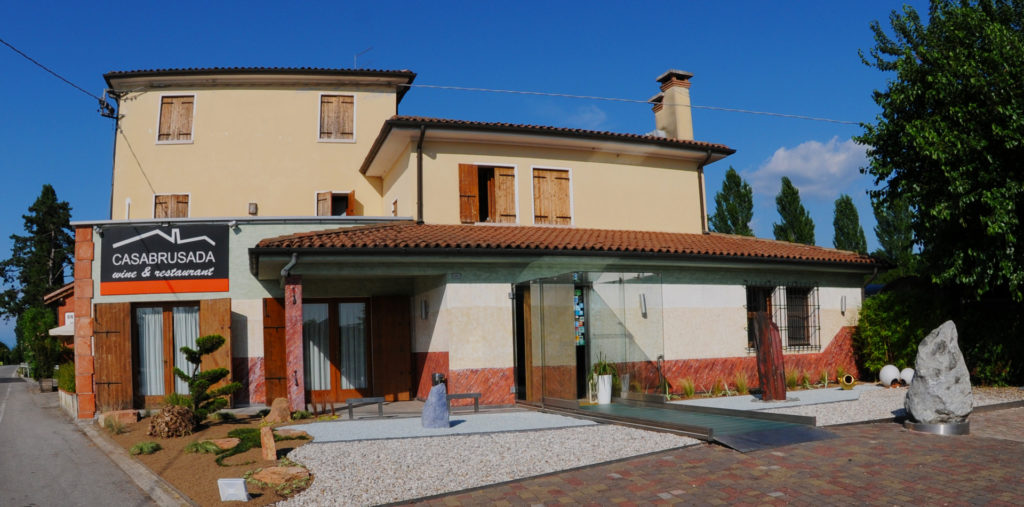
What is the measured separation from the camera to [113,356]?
13.9 meters

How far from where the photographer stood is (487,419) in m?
11.4

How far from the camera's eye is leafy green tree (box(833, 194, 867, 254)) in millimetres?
37062

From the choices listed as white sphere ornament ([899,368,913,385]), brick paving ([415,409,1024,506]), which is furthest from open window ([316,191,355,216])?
white sphere ornament ([899,368,913,385])

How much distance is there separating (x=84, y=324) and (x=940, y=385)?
15.0 meters

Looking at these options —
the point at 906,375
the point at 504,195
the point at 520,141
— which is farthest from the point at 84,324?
the point at 906,375

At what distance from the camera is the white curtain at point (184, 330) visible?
48.2 feet

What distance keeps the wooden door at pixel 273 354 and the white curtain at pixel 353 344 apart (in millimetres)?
1439

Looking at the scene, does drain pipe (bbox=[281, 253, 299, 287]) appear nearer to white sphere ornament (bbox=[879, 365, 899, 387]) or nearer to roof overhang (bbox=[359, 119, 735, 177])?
roof overhang (bbox=[359, 119, 735, 177])

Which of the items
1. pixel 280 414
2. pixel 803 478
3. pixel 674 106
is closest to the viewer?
pixel 803 478

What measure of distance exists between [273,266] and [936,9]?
1438 cm

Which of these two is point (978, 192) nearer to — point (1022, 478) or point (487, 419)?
point (1022, 478)

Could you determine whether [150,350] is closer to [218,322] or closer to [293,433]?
[218,322]

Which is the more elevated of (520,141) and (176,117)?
(176,117)

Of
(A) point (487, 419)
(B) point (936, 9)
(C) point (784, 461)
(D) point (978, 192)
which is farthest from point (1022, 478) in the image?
(B) point (936, 9)
